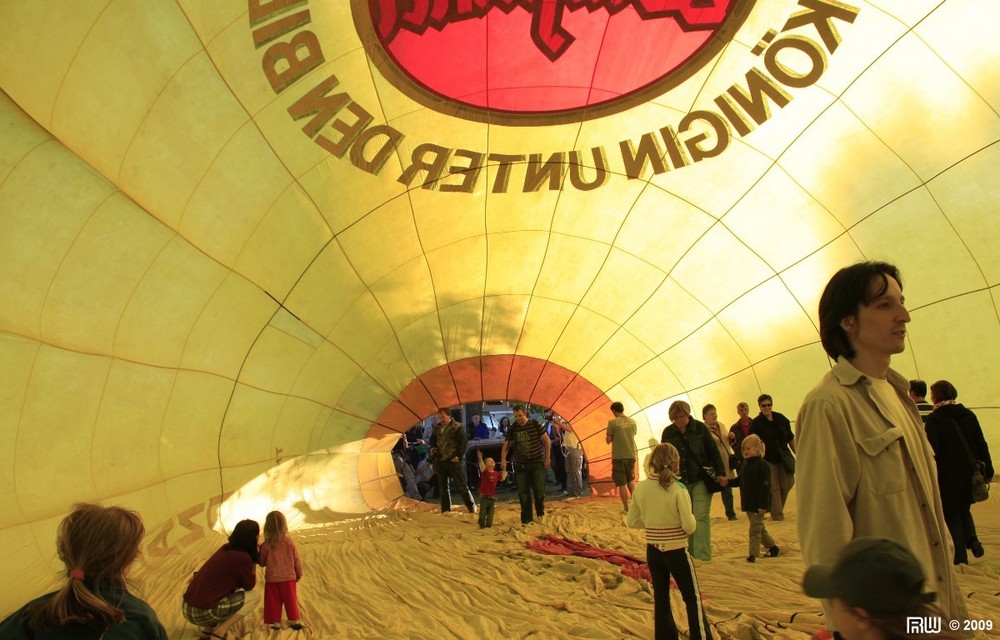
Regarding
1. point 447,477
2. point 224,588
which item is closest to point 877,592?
point 224,588

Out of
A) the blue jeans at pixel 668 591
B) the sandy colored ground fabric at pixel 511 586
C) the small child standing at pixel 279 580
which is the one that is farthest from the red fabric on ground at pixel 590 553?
the small child standing at pixel 279 580

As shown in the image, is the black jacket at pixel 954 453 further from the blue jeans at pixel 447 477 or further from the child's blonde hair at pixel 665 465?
the blue jeans at pixel 447 477

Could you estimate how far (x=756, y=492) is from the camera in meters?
5.11

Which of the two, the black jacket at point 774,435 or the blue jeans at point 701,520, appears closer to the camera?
the blue jeans at point 701,520

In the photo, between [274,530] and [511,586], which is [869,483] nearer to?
[274,530]

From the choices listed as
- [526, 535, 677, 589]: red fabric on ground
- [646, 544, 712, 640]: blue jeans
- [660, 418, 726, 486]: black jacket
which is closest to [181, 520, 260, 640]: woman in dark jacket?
[646, 544, 712, 640]: blue jeans

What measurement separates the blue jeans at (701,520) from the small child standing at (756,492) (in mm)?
271

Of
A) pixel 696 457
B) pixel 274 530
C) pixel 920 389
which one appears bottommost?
pixel 274 530

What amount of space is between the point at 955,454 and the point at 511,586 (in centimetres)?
303

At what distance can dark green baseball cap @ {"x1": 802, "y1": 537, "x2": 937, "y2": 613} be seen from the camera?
50.0 inches

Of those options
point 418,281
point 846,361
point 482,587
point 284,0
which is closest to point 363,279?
point 418,281

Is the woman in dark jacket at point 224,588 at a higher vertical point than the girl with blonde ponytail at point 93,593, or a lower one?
lower

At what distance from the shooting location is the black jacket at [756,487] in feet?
16.8

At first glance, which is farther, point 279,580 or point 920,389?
point 920,389
